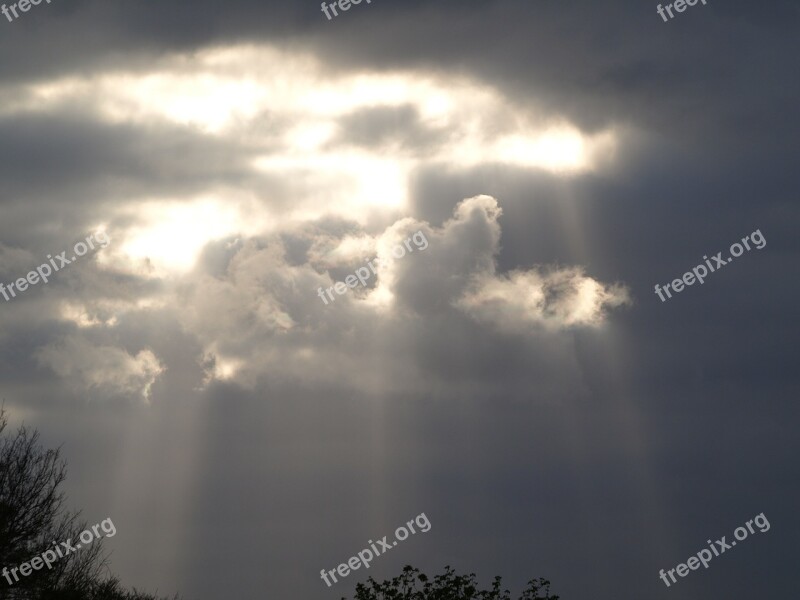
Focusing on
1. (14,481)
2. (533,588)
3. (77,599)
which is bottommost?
(533,588)

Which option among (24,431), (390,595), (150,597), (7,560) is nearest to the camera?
(7,560)

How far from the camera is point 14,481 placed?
151ft

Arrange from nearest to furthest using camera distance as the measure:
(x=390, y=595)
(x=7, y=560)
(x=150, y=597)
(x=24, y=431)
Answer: (x=7, y=560) → (x=24, y=431) → (x=390, y=595) → (x=150, y=597)

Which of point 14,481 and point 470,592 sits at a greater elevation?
point 14,481

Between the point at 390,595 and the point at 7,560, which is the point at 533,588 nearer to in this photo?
the point at 390,595

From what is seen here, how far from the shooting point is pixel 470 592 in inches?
2090

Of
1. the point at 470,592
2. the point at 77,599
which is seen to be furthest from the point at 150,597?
the point at 470,592

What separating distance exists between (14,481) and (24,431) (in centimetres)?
278

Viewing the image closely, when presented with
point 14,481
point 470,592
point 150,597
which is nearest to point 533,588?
point 470,592

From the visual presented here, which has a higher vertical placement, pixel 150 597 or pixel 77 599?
pixel 150 597

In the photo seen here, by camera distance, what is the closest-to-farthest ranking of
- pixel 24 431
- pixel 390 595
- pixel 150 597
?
pixel 24 431 < pixel 390 595 < pixel 150 597

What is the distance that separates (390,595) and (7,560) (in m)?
19.4

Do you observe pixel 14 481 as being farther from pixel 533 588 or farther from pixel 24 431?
pixel 533 588

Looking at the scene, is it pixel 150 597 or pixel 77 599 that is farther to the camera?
pixel 150 597
